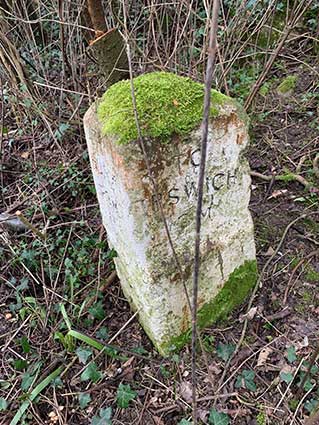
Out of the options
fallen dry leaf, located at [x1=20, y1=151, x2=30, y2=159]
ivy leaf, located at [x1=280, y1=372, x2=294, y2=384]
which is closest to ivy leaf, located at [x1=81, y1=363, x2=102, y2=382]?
ivy leaf, located at [x1=280, y1=372, x2=294, y2=384]

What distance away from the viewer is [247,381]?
2158mm

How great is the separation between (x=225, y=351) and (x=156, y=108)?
130 centimetres

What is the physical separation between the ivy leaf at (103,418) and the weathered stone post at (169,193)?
0.40 meters

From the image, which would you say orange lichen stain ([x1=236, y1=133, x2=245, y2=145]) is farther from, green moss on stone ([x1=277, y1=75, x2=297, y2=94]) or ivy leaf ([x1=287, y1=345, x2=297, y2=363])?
green moss on stone ([x1=277, y1=75, x2=297, y2=94])

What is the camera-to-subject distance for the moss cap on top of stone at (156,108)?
1725 millimetres

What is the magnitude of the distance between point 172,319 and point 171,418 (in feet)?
1.52

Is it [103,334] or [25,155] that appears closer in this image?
[103,334]

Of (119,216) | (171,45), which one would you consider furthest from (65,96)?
(119,216)

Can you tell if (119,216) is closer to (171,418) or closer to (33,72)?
(171,418)

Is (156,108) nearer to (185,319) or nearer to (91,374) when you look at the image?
(185,319)

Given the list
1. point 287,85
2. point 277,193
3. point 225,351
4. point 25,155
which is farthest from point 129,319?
point 287,85

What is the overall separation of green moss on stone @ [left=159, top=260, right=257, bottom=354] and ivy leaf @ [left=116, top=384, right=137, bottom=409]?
27 centimetres

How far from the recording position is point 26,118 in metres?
4.08

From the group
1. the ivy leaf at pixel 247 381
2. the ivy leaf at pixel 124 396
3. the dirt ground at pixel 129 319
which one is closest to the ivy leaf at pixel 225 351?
the dirt ground at pixel 129 319
